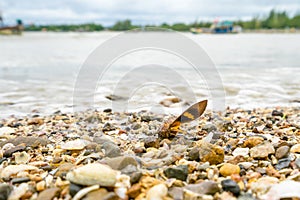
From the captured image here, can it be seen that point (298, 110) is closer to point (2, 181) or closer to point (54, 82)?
point (2, 181)

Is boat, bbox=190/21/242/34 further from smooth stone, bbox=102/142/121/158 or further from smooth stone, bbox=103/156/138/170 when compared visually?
smooth stone, bbox=103/156/138/170

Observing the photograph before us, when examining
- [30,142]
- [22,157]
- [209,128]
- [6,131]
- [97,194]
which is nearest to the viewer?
[97,194]

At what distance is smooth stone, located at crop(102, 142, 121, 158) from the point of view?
2127 millimetres

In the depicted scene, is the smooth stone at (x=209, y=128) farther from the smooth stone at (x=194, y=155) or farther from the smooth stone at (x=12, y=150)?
the smooth stone at (x=12, y=150)

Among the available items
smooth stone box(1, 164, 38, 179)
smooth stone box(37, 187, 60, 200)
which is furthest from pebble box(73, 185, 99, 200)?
smooth stone box(1, 164, 38, 179)

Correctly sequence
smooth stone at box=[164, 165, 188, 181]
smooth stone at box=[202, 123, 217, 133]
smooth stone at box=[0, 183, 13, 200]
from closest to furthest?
1. smooth stone at box=[0, 183, 13, 200]
2. smooth stone at box=[164, 165, 188, 181]
3. smooth stone at box=[202, 123, 217, 133]

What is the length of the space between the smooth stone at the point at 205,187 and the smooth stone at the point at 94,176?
384 mm

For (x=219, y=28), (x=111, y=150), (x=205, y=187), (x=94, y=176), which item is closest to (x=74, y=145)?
(x=111, y=150)

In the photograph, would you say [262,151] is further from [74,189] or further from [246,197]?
[74,189]

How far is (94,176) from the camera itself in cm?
152

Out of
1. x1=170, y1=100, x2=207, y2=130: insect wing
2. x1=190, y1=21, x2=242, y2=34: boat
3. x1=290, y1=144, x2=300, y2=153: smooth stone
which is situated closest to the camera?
x1=290, y1=144, x2=300, y2=153: smooth stone

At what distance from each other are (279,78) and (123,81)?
11.0 feet

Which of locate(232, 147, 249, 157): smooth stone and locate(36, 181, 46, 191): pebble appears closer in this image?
locate(36, 181, 46, 191): pebble

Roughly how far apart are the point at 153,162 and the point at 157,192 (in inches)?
16.4
